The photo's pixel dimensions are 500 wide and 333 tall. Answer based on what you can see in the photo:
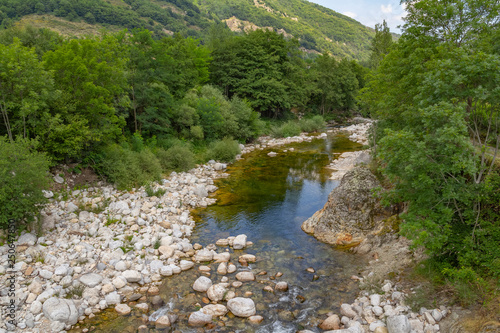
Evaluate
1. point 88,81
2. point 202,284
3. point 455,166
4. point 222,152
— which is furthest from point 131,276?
point 222,152

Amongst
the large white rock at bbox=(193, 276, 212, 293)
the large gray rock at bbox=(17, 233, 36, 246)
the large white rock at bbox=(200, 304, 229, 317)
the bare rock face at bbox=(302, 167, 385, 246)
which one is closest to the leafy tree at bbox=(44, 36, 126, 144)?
the large gray rock at bbox=(17, 233, 36, 246)

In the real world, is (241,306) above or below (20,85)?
below

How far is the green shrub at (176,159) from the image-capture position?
65.3 feet

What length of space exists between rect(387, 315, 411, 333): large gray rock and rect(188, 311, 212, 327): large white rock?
4282mm

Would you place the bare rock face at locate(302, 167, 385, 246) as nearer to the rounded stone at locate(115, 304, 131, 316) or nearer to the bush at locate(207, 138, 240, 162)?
the rounded stone at locate(115, 304, 131, 316)

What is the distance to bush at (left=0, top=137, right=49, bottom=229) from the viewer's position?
8.83m

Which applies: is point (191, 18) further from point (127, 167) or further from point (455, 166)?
point (455, 166)

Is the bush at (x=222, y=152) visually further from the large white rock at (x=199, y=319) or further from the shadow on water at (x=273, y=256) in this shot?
the large white rock at (x=199, y=319)

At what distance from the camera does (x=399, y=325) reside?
20.7ft

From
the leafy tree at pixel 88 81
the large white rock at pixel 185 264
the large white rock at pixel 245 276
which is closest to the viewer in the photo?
the large white rock at pixel 245 276

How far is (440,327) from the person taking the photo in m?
6.21

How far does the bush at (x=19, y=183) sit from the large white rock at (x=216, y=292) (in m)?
6.43

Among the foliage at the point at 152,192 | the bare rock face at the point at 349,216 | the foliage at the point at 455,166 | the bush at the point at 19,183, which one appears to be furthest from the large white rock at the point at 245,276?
the foliage at the point at 152,192

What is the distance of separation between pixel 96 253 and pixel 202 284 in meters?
4.07
